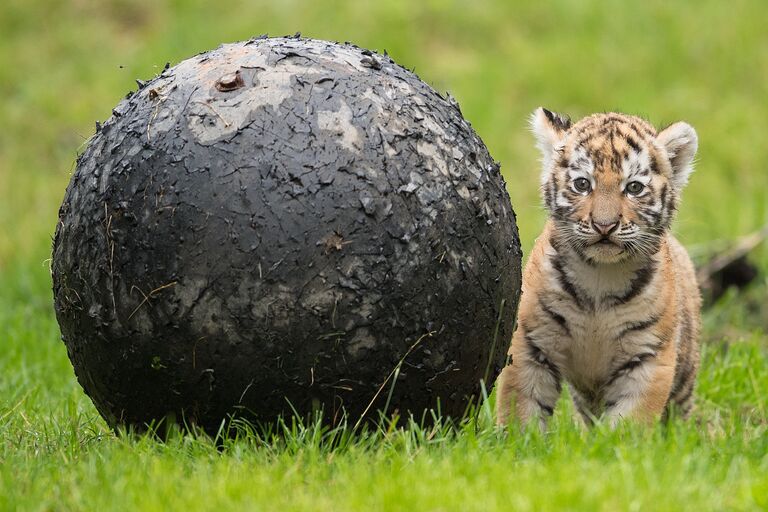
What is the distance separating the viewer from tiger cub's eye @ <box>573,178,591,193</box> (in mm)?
6672

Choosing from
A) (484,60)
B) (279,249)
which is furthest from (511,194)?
(279,249)

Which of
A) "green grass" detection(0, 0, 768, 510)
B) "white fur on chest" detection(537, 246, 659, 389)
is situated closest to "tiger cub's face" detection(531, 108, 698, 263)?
"white fur on chest" detection(537, 246, 659, 389)

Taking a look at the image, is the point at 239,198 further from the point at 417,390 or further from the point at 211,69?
the point at 417,390

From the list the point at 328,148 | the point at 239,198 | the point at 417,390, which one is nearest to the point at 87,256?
the point at 239,198

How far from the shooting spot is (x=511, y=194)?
1405cm

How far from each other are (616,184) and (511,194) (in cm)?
748

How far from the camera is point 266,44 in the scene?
5.98 m

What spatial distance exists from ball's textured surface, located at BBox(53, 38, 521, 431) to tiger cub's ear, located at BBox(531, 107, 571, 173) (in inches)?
54.8

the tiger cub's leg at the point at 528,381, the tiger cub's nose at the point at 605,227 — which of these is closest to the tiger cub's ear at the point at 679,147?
the tiger cub's nose at the point at 605,227

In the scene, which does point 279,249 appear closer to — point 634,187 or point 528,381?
point 528,381

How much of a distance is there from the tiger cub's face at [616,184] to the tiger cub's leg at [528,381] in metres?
0.67

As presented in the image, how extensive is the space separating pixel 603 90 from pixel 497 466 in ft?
36.6

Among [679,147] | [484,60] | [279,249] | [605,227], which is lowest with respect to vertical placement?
[279,249]

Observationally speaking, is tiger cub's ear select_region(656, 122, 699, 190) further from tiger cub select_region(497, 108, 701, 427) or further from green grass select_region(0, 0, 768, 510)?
green grass select_region(0, 0, 768, 510)
